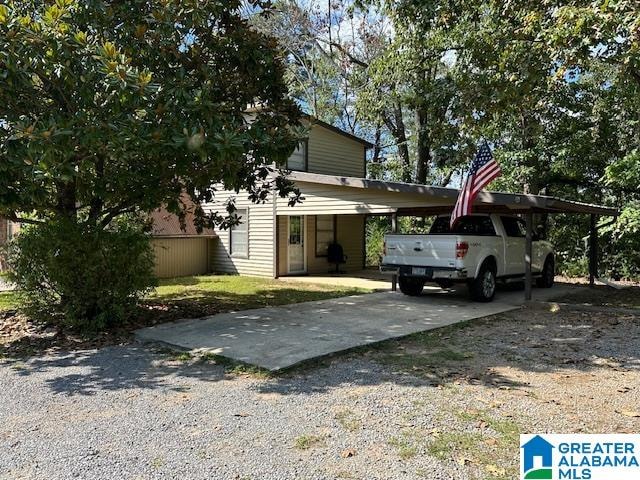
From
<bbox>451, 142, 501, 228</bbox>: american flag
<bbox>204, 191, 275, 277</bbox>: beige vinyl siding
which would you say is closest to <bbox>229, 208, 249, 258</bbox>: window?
<bbox>204, 191, 275, 277</bbox>: beige vinyl siding

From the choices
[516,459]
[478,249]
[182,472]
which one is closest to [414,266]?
[478,249]

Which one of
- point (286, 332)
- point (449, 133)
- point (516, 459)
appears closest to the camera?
point (516, 459)

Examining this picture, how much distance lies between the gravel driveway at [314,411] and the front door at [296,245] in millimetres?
9987

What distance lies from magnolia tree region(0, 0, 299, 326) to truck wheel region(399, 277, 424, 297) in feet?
16.1

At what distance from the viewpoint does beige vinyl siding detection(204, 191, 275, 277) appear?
16.3 meters

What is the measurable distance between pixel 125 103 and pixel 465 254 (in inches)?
280

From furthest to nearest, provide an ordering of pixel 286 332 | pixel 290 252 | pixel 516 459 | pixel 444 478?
pixel 290 252, pixel 286 332, pixel 516 459, pixel 444 478

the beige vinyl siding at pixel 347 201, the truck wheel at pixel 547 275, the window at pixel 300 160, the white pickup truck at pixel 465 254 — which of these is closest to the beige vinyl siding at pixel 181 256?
the beige vinyl siding at pixel 347 201

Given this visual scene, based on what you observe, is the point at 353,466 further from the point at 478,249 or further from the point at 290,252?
the point at 290,252

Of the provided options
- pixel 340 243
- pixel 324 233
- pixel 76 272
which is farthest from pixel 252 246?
pixel 76 272

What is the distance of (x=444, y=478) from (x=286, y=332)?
4697 millimetres

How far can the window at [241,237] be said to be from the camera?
16953 mm

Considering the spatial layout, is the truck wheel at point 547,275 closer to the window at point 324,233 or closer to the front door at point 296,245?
the window at point 324,233

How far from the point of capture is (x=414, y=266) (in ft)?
36.3
